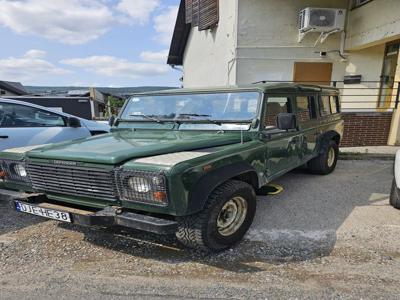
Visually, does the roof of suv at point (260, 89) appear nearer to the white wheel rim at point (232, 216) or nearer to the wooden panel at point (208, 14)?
the white wheel rim at point (232, 216)

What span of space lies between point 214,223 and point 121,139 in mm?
1550

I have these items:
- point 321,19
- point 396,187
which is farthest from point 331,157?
point 321,19

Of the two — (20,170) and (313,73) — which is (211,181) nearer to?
(20,170)

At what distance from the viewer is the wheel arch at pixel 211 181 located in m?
2.61

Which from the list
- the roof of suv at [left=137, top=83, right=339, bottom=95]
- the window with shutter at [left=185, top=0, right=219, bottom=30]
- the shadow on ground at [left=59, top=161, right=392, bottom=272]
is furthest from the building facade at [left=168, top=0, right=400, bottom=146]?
the shadow on ground at [left=59, top=161, right=392, bottom=272]

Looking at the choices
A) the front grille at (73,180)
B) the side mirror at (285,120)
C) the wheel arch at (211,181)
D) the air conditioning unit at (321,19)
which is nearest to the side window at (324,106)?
the side mirror at (285,120)

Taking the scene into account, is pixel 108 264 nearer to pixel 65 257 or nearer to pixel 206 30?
pixel 65 257

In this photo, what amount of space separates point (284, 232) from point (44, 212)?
8.42 ft

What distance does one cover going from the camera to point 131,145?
10.5 ft

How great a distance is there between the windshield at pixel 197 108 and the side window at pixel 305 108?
1.12 metres

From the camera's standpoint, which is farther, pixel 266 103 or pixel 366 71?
pixel 366 71

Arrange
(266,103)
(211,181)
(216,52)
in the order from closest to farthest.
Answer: (211,181), (266,103), (216,52)

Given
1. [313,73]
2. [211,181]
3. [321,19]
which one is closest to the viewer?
[211,181]

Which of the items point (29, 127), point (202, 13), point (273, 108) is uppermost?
point (202, 13)
